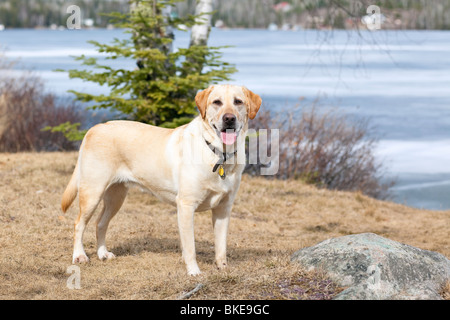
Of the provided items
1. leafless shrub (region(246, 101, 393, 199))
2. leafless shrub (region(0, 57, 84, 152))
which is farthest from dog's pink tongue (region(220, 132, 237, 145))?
leafless shrub (region(0, 57, 84, 152))

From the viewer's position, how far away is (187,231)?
5.74 meters

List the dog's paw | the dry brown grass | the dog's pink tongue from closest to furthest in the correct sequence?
the dry brown grass < the dog's pink tongue < the dog's paw

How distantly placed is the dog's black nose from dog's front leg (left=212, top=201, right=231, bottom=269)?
2.86 ft

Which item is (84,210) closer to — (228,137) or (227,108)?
(228,137)

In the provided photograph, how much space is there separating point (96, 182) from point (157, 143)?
0.74m

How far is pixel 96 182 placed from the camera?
20.2ft

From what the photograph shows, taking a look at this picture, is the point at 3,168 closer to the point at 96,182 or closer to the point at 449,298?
the point at 96,182

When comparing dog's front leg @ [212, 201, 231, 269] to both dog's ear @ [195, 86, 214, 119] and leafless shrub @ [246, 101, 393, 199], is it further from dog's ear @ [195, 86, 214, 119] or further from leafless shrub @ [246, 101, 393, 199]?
leafless shrub @ [246, 101, 393, 199]

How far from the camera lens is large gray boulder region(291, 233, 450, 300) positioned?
4.75m

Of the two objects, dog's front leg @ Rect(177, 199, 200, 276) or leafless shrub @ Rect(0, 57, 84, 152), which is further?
leafless shrub @ Rect(0, 57, 84, 152)

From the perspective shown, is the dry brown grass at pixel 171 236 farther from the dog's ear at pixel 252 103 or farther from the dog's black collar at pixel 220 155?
the dog's ear at pixel 252 103

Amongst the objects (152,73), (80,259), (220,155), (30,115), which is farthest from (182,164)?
(30,115)

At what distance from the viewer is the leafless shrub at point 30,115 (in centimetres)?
1453

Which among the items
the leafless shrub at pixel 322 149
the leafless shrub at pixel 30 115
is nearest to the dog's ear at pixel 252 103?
the leafless shrub at pixel 322 149
